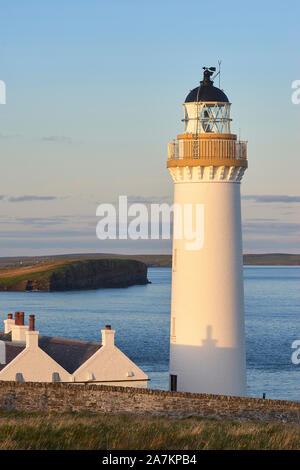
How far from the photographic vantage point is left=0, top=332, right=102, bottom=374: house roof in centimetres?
2695

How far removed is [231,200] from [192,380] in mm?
5167

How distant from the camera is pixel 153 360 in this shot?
60594mm

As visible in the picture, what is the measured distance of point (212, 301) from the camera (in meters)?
23.8

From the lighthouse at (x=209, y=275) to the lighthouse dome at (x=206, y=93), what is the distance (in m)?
1.09

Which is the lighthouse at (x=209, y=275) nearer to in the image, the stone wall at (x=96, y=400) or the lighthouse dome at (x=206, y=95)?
the lighthouse dome at (x=206, y=95)

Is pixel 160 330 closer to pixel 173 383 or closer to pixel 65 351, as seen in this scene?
pixel 65 351

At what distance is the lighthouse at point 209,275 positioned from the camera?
2375cm

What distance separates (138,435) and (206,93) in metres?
12.2

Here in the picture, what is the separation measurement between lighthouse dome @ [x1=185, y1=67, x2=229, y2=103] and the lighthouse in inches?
42.8

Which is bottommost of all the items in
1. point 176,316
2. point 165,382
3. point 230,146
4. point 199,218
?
point 165,382

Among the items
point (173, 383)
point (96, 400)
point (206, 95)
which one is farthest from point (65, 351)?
point (206, 95)

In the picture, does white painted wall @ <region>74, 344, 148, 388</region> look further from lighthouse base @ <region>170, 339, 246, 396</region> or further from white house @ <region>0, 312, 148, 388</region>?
lighthouse base @ <region>170, 339, 246, 396</region>
